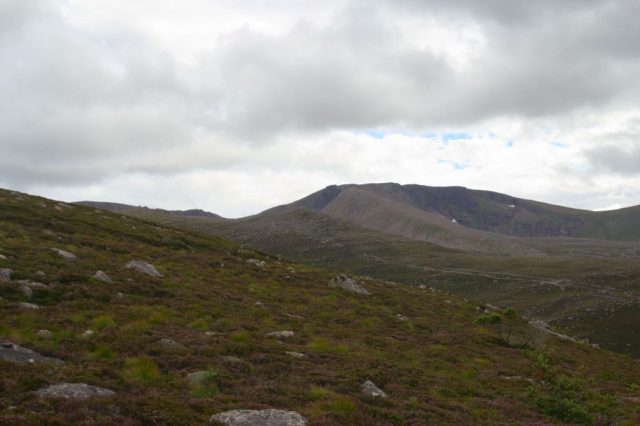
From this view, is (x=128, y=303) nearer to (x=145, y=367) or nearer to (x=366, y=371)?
(x=145, y=367)

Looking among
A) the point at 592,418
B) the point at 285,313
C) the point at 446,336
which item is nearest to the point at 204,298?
the point at 285,313

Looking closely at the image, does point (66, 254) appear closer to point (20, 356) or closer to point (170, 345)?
point (170, 345)

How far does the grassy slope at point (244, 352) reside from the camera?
14703mm

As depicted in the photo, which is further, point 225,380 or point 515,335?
point 515,335

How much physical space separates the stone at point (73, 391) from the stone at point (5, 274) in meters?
14.3

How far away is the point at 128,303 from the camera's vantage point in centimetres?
2692

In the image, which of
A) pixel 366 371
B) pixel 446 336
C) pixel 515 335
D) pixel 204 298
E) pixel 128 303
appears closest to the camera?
pixel 366 371

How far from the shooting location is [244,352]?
21484mm

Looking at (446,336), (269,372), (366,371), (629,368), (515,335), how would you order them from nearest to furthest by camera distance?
(269,372) → (366,371) → (446,336) → (629,368) → (515,335)

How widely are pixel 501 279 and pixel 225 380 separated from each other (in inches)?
6629

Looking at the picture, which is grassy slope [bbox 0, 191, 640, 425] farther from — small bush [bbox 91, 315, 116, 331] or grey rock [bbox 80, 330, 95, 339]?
grey rock [bbox 80, 330, 95, 339]

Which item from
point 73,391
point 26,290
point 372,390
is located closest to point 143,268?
point 26,290

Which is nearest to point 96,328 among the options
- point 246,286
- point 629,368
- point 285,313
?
point 285,313

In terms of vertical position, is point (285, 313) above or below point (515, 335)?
above
